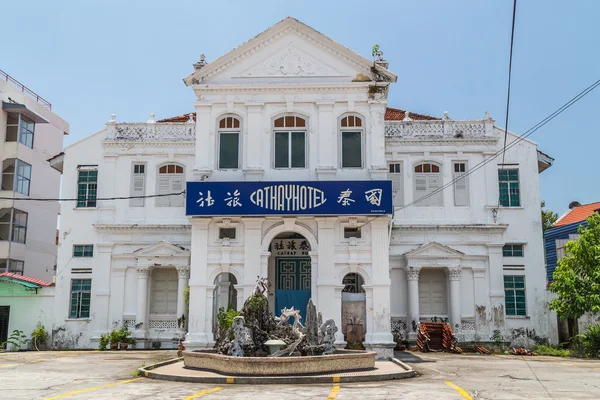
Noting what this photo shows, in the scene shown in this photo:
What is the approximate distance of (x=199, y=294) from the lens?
22562 millimetres

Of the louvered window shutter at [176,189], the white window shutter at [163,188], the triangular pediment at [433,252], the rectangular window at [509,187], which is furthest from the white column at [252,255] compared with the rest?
the rectangular window at [509,187]

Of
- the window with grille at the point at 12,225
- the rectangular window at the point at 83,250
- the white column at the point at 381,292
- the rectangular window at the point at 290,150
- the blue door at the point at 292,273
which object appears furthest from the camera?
the window with grille at the point at 12,225

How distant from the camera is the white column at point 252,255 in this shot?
73.7 ft

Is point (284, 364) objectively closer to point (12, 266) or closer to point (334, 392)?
point (334, 392)

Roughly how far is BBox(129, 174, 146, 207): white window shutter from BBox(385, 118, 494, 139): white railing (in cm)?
1121

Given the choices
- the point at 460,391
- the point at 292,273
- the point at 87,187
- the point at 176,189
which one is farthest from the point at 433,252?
the point at 87,187

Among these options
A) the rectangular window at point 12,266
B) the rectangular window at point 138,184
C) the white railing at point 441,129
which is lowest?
the rectangular window at point 12,266

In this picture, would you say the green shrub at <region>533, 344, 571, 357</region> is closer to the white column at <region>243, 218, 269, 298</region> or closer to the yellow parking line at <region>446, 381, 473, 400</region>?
the white column at <region>243, 218, 269, 298</region>

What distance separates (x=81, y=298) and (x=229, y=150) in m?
10.0

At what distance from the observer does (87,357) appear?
2230 cm

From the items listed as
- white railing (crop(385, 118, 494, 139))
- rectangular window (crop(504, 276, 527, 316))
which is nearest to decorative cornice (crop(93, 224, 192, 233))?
white railing (crop(385, 118, 494, 139))

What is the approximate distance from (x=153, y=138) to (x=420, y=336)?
14577mm

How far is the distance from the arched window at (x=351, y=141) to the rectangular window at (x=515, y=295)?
9.08 m

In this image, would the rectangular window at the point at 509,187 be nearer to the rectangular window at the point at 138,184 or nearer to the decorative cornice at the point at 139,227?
the decorative cornice at the point at 139,227
